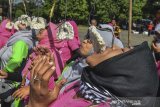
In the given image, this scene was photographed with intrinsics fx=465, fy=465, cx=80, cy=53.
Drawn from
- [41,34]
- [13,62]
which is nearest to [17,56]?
[13,62]

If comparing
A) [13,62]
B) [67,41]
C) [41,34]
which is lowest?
[13,62]

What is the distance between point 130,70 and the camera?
2297 mm

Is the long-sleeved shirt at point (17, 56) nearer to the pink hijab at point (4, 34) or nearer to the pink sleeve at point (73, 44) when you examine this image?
the pink sleeve at point (73, 44)

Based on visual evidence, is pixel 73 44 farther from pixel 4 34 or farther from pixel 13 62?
pixel 4 34

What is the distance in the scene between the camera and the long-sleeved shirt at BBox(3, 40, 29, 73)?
5.62 metres

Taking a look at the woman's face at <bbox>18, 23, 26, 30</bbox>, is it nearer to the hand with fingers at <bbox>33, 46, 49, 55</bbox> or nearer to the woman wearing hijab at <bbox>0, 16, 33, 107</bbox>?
the woman wearing hijab at <bbox>0, 16, 33, 107</bbox>

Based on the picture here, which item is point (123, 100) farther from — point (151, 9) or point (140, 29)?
point (151, 9)

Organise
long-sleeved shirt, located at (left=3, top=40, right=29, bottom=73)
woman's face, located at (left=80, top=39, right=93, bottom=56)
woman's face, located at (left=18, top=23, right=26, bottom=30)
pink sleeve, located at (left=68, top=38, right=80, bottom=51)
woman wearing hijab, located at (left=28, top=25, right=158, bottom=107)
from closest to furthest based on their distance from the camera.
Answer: woman wearing hijab, located at (left=28, top=25, right=158, bottom=107) → woman's face, located at (left=80, top=39, right=93, bottom=56) → long-sleeved shirt, located at (left=3, top=40, right=29, bottom=73) → pink sleeve, located at (left=68, top=38, right=80, bottom=51) → woman's face, located at (left=18, top=23, right=26, bottom=30)

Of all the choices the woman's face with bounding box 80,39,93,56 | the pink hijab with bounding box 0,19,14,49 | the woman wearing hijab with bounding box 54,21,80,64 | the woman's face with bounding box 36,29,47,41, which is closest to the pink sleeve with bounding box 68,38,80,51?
the woman wearing hijab with bounding box 54,21,80,64

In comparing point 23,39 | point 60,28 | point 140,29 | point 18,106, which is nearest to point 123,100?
point 18,106

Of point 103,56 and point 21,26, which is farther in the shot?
point 21,26

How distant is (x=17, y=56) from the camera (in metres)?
5.62

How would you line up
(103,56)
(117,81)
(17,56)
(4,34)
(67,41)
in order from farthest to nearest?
(4,34)
(67,41)
(17,56)
(103,56)
(117,81)

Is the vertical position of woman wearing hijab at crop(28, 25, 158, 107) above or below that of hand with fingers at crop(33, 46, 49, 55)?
above
